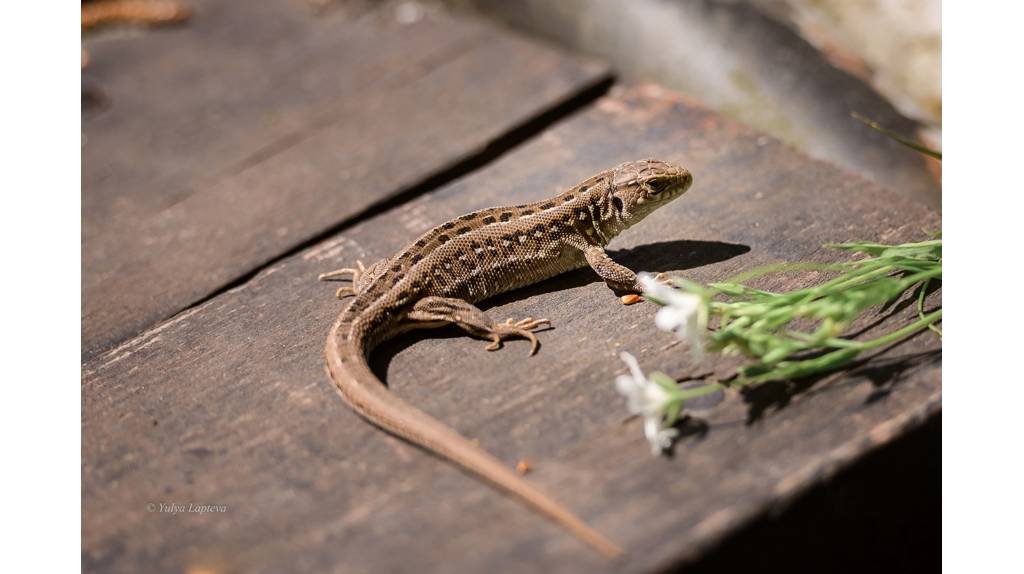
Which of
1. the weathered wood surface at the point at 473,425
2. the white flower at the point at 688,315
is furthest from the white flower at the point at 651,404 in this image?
the white flower at the point at 688,315

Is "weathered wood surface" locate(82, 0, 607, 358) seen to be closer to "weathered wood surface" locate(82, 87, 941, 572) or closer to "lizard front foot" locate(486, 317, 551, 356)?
"weathered wood surface" locate(82, 87, 941, 572)

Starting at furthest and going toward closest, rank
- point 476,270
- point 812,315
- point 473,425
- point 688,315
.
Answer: point 476,270
point 473,425
point 812,315
point 688,315

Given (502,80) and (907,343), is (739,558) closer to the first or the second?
(907,343)

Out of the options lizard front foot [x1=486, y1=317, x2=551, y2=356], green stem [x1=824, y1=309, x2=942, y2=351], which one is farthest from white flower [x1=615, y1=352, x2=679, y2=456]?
lizard front foot [x1=486, y1=317, x2=551, y2=356]

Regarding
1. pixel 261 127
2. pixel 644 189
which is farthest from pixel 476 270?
pixel 261 127

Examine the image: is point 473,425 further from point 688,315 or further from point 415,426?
point 688,315

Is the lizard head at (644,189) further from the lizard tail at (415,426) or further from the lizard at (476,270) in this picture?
the lizard tail at (415,426)
